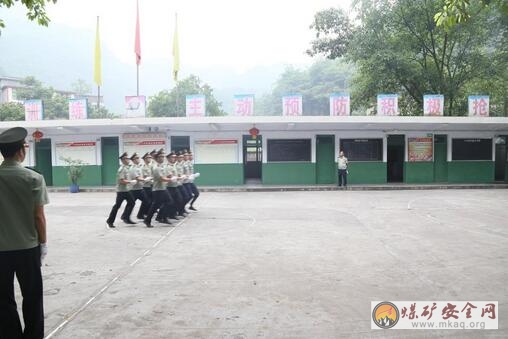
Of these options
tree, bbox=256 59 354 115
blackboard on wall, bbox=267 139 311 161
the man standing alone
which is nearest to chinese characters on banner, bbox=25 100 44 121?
blackboard on wall, bbox=267 139 311 161

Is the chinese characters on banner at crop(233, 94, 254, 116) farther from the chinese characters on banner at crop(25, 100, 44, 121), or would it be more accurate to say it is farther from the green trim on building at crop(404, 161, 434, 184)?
the chinese characters on banner at crop(25, 100, 44, 121)

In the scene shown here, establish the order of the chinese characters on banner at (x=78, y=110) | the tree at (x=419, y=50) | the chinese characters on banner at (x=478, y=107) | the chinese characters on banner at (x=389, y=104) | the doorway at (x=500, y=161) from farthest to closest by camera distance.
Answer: the tree at (x=419, y=50), the doorway at (x=500, y=161), the chinese characters on banner at (x=478, y=107), the chinese characters on banner at (x=78, y=110), the chinese characters on banner at (x=389, y=104)

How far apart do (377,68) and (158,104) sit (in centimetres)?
3071

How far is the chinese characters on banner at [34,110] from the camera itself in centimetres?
1633

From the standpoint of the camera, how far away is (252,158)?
18.3 metres

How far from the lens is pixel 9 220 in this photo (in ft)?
9.29

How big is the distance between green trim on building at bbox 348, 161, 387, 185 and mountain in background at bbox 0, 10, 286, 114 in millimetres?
75199

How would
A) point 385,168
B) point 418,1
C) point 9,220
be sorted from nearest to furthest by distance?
point 9,220 → point 385,168 → point 418,1

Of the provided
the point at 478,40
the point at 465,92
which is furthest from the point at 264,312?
the point at 465,92

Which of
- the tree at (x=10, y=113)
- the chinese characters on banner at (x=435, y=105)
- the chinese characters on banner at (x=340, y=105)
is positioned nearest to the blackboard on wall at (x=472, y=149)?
the chinese characters on banner at (x=435, y=105)

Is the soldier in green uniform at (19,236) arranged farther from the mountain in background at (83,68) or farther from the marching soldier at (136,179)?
the mountain in background at (83,68)

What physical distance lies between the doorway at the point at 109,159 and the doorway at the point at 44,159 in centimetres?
235

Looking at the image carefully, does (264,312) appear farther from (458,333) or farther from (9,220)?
(9,220)

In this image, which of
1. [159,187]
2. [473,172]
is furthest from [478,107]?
[159,187]
